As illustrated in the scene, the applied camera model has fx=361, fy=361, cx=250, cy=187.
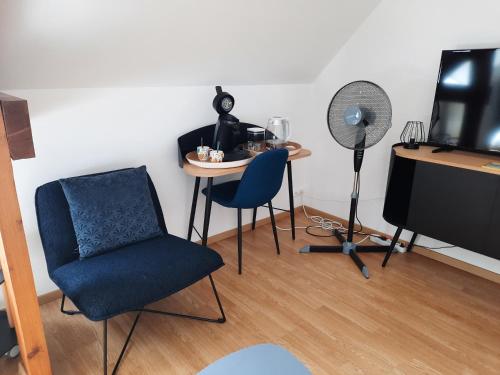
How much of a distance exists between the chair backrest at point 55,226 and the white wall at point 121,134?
0.62 feet

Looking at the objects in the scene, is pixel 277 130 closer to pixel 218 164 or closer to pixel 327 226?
pixel 218 164

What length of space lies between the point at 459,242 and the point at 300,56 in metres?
1.70

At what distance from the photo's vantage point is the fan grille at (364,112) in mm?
2209

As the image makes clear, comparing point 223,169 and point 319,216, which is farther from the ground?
point 223,169

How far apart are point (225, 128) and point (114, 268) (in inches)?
44.2

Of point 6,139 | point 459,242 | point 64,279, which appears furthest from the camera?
point 459,242

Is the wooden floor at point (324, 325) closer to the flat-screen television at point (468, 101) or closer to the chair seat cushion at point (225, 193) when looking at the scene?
the chair seat cushion at point (225, 193)

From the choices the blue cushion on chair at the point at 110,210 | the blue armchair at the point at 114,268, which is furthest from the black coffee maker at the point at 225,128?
the blue armchair at the point at 114,268

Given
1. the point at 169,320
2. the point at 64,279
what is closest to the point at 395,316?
the point at 169,320

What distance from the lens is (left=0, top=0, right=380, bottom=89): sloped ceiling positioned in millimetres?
1588

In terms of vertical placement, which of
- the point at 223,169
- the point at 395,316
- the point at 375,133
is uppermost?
the point at 375,133

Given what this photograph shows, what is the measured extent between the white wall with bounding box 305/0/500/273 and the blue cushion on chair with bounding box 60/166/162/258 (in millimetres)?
1821

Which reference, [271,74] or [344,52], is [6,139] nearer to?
[271,74]

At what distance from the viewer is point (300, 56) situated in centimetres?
276
